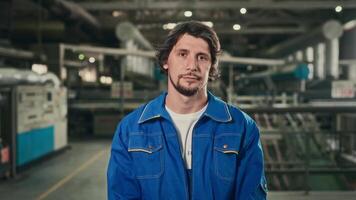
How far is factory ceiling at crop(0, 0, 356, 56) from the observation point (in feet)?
38.6

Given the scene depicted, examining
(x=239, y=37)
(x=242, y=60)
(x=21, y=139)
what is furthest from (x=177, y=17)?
(x=239, y=37)

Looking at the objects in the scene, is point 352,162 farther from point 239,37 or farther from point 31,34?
point 239,37

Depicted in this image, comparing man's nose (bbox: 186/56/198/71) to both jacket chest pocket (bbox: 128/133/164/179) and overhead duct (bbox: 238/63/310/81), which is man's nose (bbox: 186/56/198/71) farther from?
overhead duct (bbox: 238/63/310/81)

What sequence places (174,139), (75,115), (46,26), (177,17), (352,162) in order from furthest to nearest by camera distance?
1. (75,115)
2. (177,17)
3. (46,26)
4. (352,162)
5. (174,139)

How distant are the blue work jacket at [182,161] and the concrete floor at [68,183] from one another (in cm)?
316

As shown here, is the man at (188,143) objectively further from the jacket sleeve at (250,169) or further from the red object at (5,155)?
the red object at (5,155)

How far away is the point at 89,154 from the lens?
11.3 m

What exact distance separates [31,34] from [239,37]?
11.5 metres

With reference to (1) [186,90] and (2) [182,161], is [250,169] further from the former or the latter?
(1) [186,90]

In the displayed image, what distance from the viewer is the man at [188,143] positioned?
2094 mm

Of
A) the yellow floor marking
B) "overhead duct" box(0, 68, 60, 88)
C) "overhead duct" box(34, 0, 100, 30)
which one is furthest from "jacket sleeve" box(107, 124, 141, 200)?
"overhead duct" box(34, 0, 100, 30)

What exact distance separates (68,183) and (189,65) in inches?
244

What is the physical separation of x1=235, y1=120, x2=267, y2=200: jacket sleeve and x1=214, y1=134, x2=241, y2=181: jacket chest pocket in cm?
7

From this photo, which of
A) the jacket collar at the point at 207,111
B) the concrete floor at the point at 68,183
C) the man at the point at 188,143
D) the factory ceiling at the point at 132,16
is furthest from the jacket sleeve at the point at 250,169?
the factory ceiling at the point at 132,16
